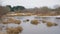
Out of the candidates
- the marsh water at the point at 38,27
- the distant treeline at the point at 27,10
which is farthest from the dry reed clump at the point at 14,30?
the distant treeline at the point at 27,10

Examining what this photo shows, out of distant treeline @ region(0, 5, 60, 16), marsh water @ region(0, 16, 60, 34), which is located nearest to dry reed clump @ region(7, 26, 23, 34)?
marsh water @ region(0, 16, 60, 34)

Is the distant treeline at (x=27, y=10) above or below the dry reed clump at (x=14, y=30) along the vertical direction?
above

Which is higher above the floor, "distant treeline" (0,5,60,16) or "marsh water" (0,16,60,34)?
"distant treeline" (0,5,60,16)

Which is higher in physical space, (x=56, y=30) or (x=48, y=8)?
(x=48, y=8)

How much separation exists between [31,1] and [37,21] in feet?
1.29

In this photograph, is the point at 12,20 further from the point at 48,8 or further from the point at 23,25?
the point at 48,8

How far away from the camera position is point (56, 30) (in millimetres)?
4707

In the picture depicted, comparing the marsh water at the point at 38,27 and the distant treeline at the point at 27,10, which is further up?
the distant treeline at the point at 27,10

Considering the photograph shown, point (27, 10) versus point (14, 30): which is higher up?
point (27, 10)

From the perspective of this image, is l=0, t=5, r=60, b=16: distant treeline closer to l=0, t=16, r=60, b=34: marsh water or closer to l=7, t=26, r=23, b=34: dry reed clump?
l=0, t=16, r=60, b=34: marsh water

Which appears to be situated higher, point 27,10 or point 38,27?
point 27,10

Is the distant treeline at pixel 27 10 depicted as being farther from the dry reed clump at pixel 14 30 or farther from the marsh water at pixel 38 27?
the dry reed clump at pixel 14 30

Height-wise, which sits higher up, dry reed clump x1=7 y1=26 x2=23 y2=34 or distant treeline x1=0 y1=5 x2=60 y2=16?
distant treeline x1=0 y1=5 x2=60 y2=16

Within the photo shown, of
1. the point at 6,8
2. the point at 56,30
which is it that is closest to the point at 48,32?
the point at 56,30
